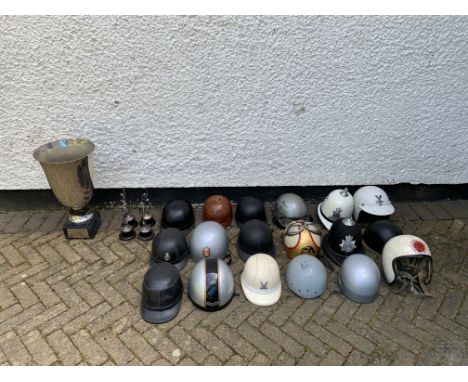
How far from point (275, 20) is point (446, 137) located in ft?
10.4

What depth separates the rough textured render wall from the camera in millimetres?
4105

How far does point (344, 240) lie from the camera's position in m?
4.18

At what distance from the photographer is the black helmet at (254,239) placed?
4148mm

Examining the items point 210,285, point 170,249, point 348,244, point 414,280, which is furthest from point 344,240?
point 170,249

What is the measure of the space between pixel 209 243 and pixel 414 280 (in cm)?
249

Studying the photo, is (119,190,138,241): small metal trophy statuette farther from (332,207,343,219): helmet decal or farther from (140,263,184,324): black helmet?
(332,207,343,219): helmet decal

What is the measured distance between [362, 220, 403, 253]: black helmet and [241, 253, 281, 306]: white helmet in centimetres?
161

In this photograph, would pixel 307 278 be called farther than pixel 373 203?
No

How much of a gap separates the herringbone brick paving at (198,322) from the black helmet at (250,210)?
515 mm

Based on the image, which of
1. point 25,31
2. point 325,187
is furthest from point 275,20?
point 25,31

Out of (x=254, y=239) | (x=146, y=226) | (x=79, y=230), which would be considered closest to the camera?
(x=254, y=239)

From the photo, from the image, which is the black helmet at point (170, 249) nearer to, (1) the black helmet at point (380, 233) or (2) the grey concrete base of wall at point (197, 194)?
(2) the grey concrete base of wall at point (197, 194)

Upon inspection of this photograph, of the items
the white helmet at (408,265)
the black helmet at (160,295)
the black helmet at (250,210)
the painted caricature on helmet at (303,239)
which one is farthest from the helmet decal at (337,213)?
the black helmet at (160,295)

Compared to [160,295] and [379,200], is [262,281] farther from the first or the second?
[379,200]
